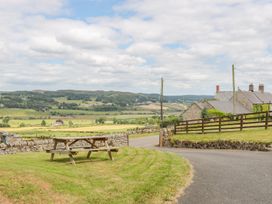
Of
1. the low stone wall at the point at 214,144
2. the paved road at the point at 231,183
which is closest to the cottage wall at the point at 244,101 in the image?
the low stone wall at the point at 214,144

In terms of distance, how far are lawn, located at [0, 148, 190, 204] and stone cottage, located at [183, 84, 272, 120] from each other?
58.3m

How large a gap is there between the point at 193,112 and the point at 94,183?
2470 inches

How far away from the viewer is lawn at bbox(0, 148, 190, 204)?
10.1 m

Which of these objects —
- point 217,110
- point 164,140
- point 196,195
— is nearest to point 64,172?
point 196,195

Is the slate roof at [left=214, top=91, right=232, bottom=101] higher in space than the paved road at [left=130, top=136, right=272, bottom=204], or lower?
higher

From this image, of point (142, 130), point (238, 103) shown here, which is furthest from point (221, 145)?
point (238, 103)

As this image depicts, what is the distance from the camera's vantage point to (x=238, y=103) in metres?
80.4

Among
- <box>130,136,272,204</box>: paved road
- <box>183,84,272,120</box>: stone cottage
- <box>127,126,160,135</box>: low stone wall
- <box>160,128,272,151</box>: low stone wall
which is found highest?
<box>183,84,272,120</box>: stone cottage

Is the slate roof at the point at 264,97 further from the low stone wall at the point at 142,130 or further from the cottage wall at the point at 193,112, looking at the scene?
the low stone wall at the point at 142,130

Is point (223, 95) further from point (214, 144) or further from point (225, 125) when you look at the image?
point (214, 144)

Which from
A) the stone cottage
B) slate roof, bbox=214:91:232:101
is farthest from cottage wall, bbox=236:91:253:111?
slate roof, bbox=214:91:232:101

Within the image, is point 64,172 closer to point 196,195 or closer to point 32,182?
point 32,182

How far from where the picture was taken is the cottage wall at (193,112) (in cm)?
7262

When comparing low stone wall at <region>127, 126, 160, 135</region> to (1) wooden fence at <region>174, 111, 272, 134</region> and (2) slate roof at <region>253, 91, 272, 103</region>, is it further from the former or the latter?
(2) slate roof at <region>253, 91, 272, 103</region>
